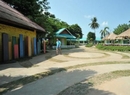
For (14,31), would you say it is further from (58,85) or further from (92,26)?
(92,26)

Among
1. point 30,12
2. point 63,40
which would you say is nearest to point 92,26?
point 63,40

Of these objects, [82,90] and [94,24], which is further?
[94,24]

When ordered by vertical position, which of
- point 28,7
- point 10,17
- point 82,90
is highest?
point 28,7

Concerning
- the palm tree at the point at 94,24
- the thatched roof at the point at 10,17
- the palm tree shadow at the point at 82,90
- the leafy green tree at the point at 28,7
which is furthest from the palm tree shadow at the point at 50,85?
the palm tree at the point at 94,24

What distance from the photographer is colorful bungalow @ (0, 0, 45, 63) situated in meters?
12.6

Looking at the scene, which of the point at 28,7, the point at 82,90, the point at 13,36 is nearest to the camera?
the point at 82,90

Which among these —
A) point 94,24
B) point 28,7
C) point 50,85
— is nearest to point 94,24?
point 94,24

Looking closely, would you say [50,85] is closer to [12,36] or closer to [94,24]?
[12,36]

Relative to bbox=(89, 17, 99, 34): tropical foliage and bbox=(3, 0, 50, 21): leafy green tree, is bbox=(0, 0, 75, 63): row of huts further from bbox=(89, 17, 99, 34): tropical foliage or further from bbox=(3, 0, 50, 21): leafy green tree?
bbox=(89, 17, 99, 34): tropical foliage

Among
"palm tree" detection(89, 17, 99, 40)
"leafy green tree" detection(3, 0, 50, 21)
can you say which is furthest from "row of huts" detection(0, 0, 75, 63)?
"palm tree" detection(89, 17, 99, 40)

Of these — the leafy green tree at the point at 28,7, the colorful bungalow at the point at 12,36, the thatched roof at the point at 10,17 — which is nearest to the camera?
the thatched roof at the point at 10,17

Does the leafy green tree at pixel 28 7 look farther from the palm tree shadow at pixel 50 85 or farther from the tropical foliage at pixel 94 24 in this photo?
the tropical foliage at pixel 94 24

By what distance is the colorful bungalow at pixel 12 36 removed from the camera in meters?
12.6

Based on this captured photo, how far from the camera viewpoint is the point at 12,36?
14.5 meters
